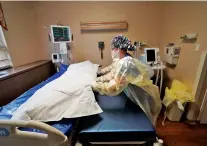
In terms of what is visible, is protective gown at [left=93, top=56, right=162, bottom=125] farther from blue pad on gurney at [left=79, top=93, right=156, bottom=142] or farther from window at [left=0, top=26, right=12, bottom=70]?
window at [left=0, top=26, right=12, bottom=70]

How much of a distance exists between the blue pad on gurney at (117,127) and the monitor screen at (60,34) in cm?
145

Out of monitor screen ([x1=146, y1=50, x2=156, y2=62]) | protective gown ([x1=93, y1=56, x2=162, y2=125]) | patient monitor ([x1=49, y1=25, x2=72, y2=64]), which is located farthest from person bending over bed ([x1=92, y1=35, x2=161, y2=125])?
patient monitor ([x1=49, y1=25, x2=72, y2=64])

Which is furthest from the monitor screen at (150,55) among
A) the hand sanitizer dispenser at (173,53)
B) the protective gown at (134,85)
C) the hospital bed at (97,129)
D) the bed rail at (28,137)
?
the bed rail at (28,137)

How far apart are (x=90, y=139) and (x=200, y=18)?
1887 mm

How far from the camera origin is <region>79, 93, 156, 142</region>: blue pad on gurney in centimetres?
91

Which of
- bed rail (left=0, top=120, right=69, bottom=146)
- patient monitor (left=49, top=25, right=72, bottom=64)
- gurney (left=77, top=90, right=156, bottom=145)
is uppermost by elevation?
patient monitor (left=49, top=25, right=72, bottom=64)

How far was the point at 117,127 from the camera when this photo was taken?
94 centimetres

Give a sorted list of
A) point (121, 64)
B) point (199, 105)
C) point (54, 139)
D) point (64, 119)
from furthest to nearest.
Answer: point (199, 105), point (121, 64), point (64, 119), point (54, 139)

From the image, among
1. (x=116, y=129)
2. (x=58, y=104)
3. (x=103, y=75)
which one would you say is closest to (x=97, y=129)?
(x=116, y=129)

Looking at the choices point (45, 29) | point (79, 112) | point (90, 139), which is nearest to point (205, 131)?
point (90, 139)

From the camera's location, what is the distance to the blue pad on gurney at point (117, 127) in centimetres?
91

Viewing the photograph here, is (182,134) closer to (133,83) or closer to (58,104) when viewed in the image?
(133,83)

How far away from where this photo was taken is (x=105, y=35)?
2400 millimetres

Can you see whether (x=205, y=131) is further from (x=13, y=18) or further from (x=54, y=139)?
(x=13, y=18)
